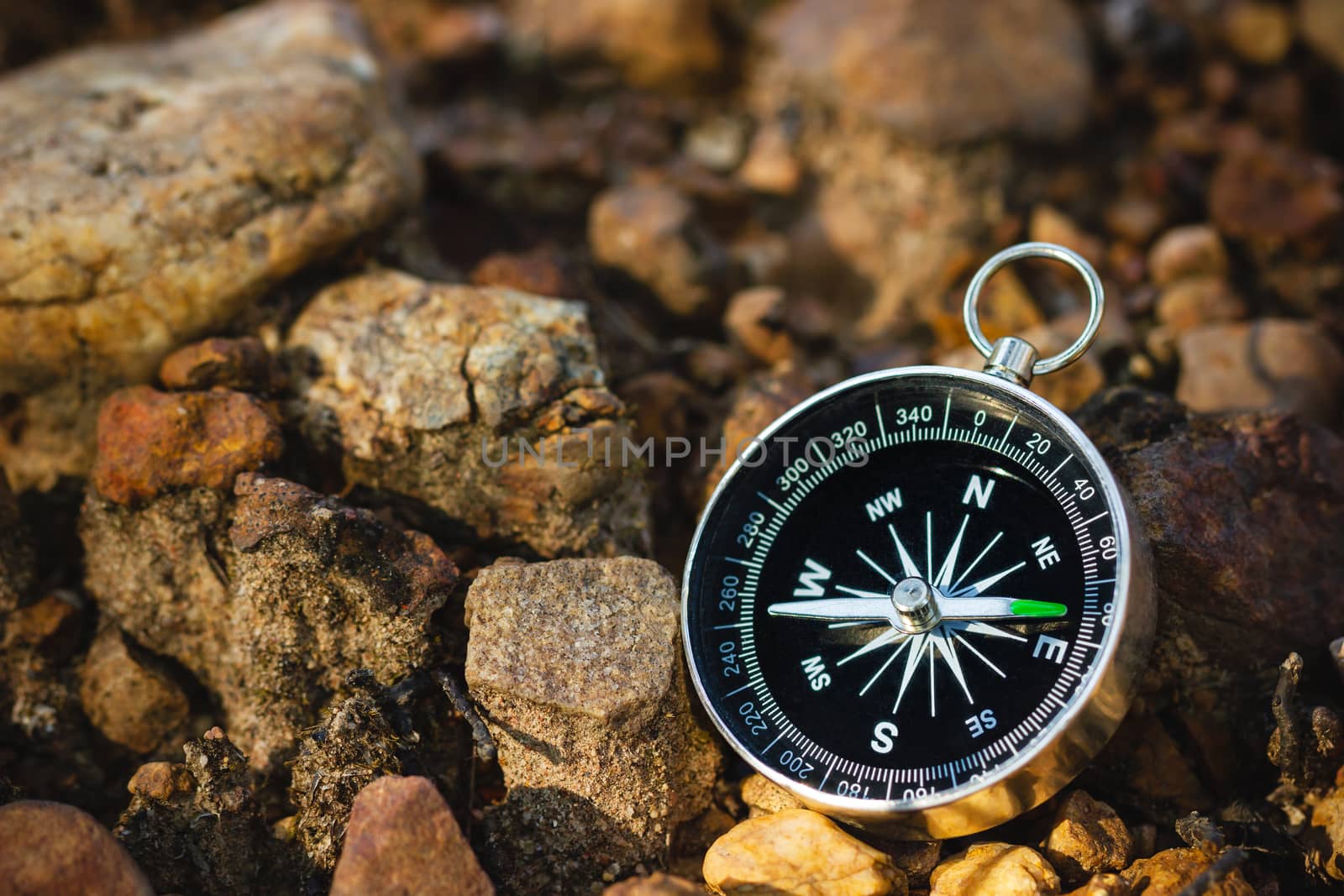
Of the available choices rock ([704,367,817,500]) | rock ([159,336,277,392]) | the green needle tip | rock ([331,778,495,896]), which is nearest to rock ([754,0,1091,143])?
rock ([704,367,817,500])

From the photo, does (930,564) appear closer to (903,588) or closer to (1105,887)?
(903,588)

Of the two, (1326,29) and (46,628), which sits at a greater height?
(1326,29)

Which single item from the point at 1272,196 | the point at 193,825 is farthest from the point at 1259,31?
the point at 193,825

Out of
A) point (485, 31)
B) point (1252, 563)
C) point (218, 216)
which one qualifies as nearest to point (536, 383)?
point (218, 216)

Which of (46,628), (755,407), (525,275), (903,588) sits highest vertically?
(525,275)

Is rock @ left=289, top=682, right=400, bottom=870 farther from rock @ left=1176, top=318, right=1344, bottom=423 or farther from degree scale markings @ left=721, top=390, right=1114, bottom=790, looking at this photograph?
rock @ left=1176, top=318, right=1344, bottom=423

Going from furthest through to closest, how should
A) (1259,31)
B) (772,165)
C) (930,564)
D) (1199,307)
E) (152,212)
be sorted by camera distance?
(1259,31) → (772,165) → (1199,307) → (152,212) → (930,564)

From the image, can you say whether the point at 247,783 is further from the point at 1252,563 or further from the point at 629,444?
the point at 1252,563

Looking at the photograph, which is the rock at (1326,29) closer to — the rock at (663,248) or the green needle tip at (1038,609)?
the rock at (663,248)
